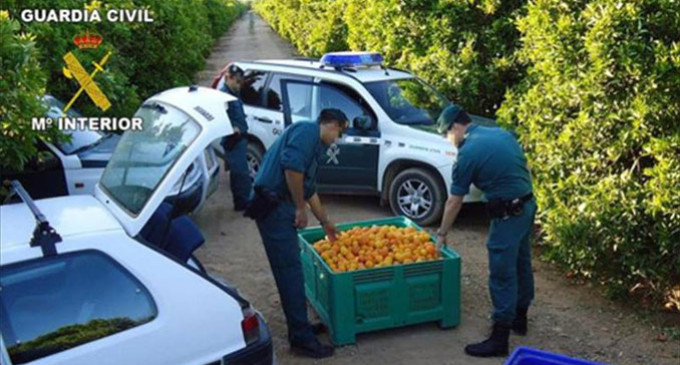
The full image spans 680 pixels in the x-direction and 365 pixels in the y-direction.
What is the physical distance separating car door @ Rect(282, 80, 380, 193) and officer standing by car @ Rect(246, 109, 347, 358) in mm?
3369

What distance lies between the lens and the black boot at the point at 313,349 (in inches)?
220

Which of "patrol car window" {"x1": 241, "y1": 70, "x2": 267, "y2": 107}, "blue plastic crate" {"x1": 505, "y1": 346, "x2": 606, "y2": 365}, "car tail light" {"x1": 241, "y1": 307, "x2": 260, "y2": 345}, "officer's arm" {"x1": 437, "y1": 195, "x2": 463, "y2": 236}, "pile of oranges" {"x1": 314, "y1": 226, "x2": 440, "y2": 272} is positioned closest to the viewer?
"blue plastic crate" {"x1": 505, "y1": 346, "x2": 606, "y2": 365}

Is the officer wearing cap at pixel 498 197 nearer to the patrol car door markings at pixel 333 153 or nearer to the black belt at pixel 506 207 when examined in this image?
the black belt at pixel 506 207

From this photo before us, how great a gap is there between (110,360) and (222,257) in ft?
14.8

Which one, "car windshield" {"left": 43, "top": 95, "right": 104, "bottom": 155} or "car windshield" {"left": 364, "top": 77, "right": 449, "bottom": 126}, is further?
"car windshield" {"left": 364, "top": 77, "right": 449, "bottom": 126}

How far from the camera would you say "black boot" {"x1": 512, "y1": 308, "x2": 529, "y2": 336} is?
6.00 metres

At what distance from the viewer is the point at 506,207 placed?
5363mm

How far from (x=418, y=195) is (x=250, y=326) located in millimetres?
4941

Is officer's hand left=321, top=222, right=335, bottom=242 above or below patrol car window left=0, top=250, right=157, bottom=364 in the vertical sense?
below

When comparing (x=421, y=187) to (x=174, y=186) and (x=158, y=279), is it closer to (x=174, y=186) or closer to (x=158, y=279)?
(x=174, y=186)

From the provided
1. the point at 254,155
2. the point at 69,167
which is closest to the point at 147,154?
the point at 69,167

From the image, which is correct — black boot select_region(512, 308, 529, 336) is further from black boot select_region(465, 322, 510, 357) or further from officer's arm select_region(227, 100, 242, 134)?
officer's arm select_region(227, 100, 242, 134)

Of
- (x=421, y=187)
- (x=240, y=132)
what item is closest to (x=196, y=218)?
(x=240, y=132)

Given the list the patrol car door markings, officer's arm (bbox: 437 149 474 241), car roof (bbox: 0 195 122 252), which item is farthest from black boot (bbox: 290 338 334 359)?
the patrol car door markings
